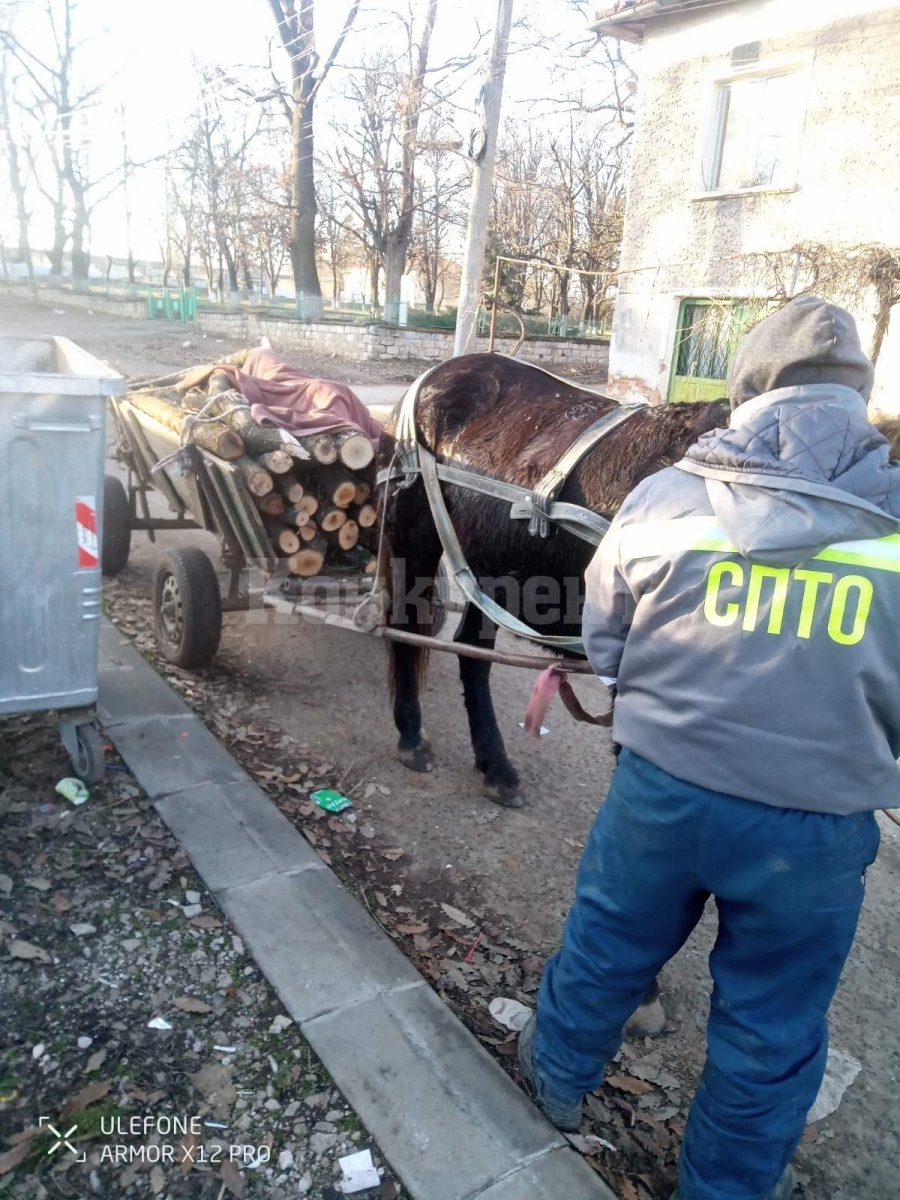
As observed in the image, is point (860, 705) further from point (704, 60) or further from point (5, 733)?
point (704, 60)

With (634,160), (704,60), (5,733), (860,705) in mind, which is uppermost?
(704,60)

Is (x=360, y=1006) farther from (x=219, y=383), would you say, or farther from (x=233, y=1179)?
(x=219, y=383)

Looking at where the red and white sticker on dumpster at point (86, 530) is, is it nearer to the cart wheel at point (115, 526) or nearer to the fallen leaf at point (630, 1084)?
the fallen leaf at point (630, 1084)

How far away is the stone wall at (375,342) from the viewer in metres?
19.5

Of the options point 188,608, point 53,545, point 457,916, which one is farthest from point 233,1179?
point 188,608

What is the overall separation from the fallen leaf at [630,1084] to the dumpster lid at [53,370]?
2490 millimetres

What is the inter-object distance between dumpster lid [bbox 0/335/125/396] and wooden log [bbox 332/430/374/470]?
112 centimetres

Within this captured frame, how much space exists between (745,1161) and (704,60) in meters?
12.8

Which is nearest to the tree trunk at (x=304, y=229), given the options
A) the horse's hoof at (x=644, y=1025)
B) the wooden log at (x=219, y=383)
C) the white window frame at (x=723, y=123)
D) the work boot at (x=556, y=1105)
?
the white window frame at (x=723, y=123)

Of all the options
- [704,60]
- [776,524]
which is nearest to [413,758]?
[776,524]

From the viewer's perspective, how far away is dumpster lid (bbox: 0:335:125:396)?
2668 millimetres

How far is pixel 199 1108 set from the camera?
200 cm

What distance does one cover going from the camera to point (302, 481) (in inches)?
166

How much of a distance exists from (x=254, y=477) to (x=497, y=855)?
1.97 m
